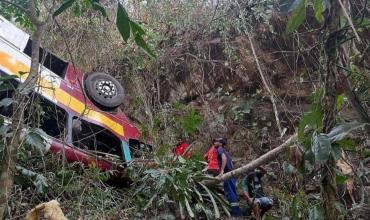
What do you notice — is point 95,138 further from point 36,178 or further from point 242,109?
point 242,109

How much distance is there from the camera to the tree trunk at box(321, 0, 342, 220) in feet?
7.78

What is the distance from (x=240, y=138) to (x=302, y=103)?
135 centimetres

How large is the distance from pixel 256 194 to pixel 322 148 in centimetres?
376

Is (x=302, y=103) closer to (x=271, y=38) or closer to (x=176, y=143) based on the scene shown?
(x=271, y=38)

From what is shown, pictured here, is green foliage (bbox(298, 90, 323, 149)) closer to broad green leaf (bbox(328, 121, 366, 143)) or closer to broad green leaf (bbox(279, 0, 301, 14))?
broad green leaf (bbox(328, 121, 366, 143))

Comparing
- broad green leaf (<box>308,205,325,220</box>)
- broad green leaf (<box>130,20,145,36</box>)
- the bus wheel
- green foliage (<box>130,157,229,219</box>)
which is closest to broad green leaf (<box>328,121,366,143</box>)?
broad green leaf (<box>308,205,325,220</box>)

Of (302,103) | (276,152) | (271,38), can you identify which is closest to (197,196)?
(276,152)

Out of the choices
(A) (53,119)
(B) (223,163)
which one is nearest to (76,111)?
(A) (53,119)

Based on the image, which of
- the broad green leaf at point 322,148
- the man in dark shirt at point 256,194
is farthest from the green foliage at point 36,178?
the broad green leaf at point 322,148

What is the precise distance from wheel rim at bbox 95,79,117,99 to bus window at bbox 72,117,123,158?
65cm

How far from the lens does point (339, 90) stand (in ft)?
8.16

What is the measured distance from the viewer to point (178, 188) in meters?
5.12

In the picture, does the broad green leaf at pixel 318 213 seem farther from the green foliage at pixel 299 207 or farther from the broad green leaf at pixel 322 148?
the green foliage at pixel 299 207

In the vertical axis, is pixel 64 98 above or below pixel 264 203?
above
